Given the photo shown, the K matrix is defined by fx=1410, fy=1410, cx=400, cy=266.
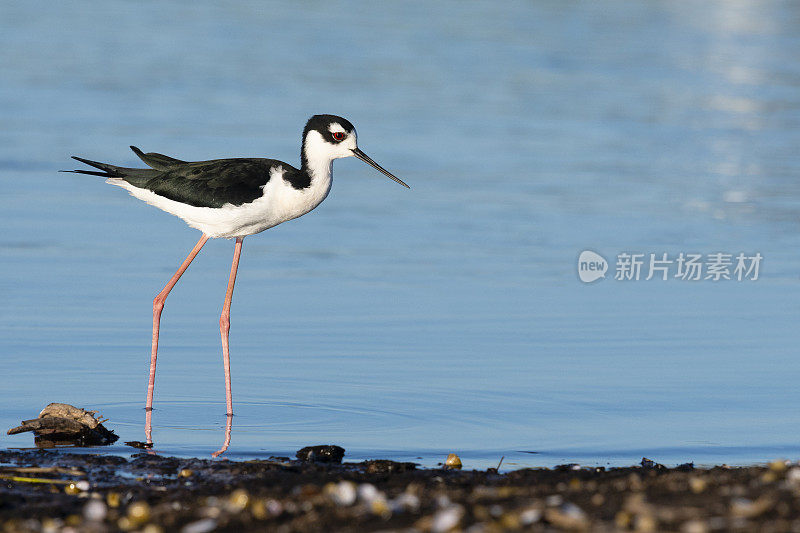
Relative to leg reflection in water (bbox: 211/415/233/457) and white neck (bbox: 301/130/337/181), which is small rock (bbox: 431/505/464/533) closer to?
leg reflection in water (bbox: 211/415/233/457)

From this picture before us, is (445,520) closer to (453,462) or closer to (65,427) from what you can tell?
(453,462)

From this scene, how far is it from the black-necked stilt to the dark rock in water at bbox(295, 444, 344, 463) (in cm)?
152

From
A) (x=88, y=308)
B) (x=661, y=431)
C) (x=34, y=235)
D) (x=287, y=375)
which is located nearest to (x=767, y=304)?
(x=661, y=431)

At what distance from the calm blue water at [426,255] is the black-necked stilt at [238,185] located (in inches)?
48.2

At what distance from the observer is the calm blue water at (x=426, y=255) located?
1045cm

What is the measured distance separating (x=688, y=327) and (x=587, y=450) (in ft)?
12.1

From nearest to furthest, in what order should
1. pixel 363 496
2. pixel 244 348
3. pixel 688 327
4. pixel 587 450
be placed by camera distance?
pixel 363 496 < pixel 587 450 < pixel 244 348 < pixel 688 327

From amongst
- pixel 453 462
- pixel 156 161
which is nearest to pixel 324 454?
pixel 453 462

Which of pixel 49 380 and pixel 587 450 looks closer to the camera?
pixel 587 450

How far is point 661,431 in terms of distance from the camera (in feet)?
33.3

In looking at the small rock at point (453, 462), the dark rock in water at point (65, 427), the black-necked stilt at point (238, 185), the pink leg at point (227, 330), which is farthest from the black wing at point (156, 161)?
the small rock at point (453, 462)

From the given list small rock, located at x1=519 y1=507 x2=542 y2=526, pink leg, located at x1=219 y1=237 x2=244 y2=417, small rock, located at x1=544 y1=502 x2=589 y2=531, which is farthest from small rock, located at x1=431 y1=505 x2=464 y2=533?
pink leg, located at x1=219 y1=237 x2=244 y2=417

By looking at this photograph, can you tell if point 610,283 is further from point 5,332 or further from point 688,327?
point 5,332

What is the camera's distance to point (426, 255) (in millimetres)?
15438
